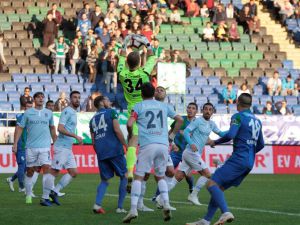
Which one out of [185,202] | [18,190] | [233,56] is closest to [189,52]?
[233,56]

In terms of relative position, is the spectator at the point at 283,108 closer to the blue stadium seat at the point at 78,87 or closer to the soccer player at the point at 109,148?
the blue stadium seat at the point at 78,87

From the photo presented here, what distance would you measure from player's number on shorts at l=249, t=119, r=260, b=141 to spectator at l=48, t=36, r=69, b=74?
2255cm

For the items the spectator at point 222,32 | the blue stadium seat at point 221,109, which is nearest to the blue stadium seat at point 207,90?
the blue stadium seat at point 221,109

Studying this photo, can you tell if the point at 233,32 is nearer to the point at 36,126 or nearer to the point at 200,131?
the point at 200,131

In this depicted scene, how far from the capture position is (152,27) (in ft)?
128

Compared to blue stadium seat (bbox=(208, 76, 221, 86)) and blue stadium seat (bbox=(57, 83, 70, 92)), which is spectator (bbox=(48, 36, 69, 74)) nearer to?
blue stadium seat (bbox=(57, 83, 70, 92))

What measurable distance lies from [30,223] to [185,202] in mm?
5616

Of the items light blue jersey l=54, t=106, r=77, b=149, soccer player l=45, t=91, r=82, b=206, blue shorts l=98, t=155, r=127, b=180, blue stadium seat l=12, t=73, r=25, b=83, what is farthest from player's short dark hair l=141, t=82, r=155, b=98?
blue stadium seat l=12, t=73, r=25, b=83

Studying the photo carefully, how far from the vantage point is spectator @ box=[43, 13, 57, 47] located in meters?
37.6

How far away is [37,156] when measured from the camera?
1941 centimetres

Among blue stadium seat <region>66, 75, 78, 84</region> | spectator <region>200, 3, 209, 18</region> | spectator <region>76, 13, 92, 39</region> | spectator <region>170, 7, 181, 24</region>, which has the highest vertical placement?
spectator <region>200, 3, 209, 18</region>

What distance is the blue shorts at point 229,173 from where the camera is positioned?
14.2 meters

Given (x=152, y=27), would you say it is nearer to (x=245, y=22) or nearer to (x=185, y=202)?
(x=245, y=22)

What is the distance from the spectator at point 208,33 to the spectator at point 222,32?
0.23 meters
